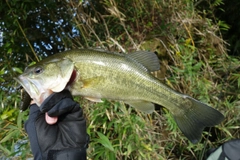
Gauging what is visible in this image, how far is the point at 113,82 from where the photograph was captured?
5.00 feet

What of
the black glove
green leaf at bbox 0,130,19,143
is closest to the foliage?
green leaf at bbox 0,130,19,143

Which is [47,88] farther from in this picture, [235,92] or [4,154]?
[235,92]

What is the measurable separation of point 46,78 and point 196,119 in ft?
3.06

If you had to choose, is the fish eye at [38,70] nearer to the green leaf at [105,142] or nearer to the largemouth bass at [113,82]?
the largemouth bass at [113,82]

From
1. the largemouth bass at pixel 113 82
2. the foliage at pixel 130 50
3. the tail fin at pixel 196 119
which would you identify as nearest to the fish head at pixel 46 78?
the largemouth bass at pixel 113 82

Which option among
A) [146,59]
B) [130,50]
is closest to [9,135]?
[146,59]

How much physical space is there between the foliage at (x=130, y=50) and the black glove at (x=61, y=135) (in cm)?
74

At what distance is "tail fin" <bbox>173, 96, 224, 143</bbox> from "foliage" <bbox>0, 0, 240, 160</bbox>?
634mm

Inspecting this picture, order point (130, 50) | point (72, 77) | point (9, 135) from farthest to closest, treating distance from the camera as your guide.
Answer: point (130, 50), point (9, 135), point (72, 77)

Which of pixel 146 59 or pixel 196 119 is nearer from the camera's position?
pixel 146 59

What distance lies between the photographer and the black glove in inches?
54.9

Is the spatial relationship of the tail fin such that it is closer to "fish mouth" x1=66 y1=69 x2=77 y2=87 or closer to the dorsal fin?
the dorsal fin

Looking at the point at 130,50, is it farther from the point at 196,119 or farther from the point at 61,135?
the point at 61,135

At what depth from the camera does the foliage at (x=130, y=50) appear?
2.36 meters
